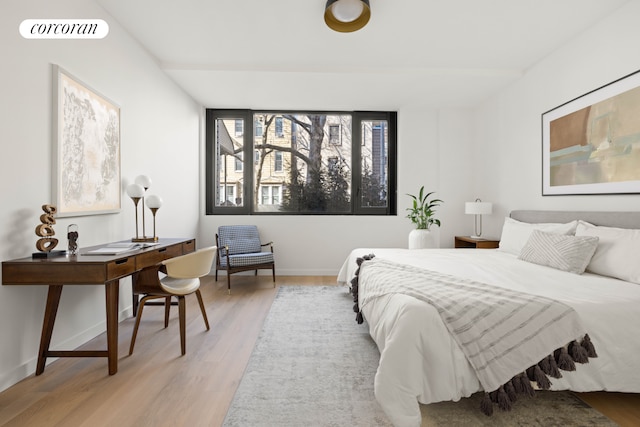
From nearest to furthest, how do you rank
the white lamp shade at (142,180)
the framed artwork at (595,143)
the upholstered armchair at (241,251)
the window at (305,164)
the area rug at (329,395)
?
the area rug at (329,395) < the framed artwork at (595,143) < the white lamp shade at (142,180) < the upholstered armchair at (241,251) < the window at (305,164)

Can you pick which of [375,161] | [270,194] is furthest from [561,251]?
[270,194]

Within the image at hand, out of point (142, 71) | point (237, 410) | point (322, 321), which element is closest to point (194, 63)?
point (142, 71)

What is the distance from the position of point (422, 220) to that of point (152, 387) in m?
3.92

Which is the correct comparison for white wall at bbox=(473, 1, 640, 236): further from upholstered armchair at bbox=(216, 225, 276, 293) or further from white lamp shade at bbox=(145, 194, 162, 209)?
white lamp shade at bbox=(145, 194, 162, 209)

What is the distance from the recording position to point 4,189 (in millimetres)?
1977

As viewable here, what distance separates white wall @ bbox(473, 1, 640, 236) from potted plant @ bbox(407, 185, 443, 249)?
2.70ft

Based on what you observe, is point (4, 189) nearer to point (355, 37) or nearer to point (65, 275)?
point (65, 275)

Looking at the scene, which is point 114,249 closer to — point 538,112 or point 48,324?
point 48,324

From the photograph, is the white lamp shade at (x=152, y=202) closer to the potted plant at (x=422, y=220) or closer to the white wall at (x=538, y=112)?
the potted plant at (x=422, y=220)

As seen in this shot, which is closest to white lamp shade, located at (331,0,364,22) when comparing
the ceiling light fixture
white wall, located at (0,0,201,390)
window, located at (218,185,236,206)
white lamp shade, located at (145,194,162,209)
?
the ceiling light fixture

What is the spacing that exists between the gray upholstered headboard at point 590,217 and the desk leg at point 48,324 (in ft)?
13.8

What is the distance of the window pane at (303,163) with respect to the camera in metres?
5.55

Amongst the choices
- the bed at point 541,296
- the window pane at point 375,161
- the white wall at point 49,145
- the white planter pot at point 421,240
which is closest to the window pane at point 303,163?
the window pane at point 375,161

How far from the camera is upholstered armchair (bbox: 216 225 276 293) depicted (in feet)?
14.7
